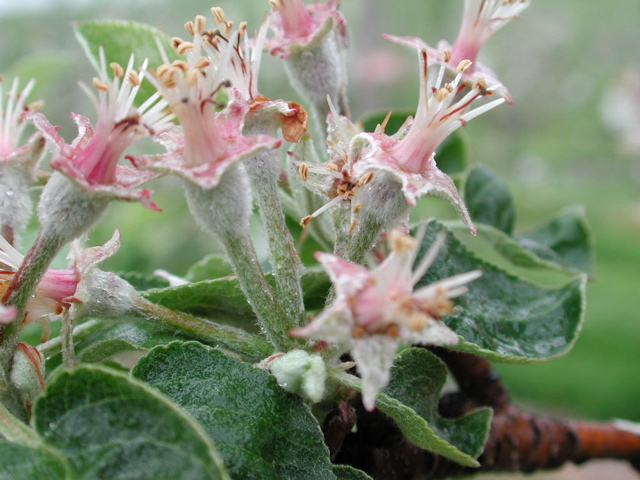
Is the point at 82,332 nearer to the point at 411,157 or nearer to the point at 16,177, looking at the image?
the point at 16,177

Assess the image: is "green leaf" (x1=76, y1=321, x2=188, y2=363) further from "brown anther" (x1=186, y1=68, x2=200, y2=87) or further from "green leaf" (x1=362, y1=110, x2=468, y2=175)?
"green leaf" (x1=362, y1=110, x2=468, y2=175)

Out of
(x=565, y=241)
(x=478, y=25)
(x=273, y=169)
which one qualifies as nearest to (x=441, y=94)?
(x=273, y=169)

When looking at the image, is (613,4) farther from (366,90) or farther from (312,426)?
(312,426)

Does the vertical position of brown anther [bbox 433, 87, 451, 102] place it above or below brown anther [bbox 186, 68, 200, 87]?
below

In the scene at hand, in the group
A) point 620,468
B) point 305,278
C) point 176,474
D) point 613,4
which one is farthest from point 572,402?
point 613,4

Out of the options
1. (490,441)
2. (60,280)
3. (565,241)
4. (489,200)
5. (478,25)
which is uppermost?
(478,25)

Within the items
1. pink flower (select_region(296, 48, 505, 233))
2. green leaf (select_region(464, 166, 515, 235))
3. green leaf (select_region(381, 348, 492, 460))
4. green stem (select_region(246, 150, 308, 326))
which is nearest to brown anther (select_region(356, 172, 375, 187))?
pink flower (select_region(296, 48, 505, 233))

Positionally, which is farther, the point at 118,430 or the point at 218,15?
the point at 218,15
